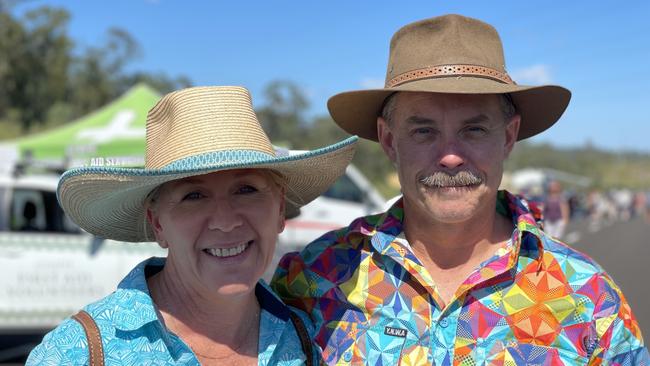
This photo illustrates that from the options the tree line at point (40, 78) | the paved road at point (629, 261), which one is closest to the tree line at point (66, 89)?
the tree line at point (40, 78)

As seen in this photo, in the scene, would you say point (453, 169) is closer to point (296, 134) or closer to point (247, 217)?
point (247, 217)

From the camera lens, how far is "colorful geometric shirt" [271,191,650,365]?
1.92 m

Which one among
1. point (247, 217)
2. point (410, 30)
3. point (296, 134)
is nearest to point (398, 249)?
point (247, 217)

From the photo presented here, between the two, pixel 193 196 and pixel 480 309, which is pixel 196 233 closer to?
pixel 193 196

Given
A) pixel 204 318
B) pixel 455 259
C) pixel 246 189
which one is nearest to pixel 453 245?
pixel 455 259

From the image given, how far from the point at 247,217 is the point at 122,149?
743cm

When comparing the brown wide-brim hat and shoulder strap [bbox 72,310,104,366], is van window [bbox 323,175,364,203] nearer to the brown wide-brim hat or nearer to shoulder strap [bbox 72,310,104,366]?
the brown wide-brim hat

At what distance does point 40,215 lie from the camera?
7.39 m

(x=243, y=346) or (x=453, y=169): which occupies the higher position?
(x=453, y=169)

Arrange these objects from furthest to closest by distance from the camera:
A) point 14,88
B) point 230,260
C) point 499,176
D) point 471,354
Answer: point 14,88
point 499,176
point 471,354
point 230,260

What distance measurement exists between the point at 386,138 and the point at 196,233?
2.77 feet

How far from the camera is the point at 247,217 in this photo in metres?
1.85

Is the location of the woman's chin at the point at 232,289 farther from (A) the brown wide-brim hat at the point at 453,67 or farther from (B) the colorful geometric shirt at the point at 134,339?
(A) the brown wide-brim hat at the point at 453,67

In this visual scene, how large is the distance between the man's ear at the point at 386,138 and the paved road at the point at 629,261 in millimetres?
5775
